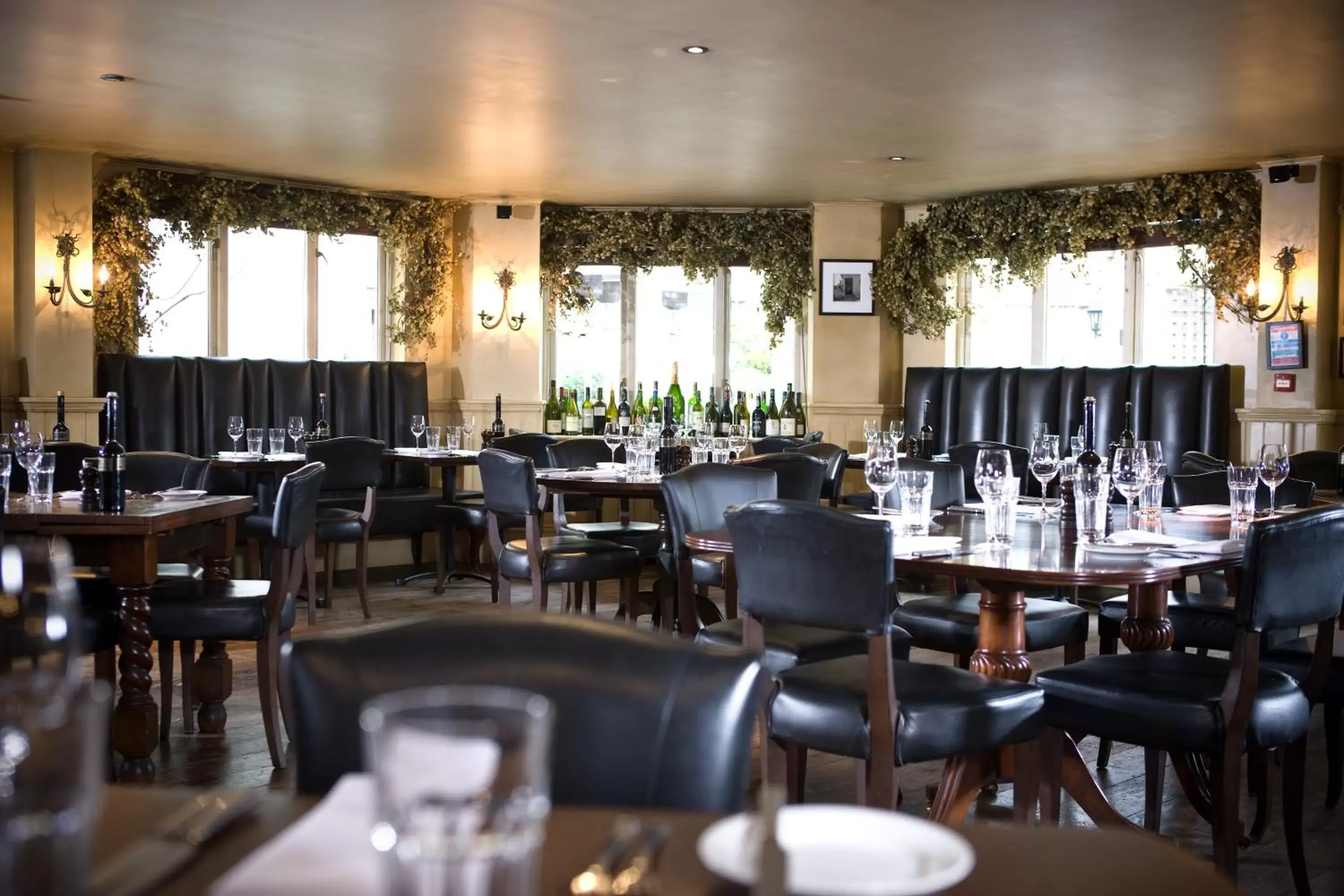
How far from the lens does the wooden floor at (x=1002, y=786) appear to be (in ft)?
11.4

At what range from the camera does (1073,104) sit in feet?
21.4

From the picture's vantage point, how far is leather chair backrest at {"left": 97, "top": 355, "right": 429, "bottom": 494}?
27.2 feet

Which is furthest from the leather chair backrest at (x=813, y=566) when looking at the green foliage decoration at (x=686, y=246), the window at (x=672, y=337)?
the window at (x=672, y=337)

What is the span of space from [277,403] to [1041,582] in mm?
6909

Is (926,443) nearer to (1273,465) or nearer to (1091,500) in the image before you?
(1273,465)

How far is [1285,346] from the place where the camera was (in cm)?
793

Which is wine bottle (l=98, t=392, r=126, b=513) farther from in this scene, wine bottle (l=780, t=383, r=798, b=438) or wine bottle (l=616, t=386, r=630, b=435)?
wine bottle (l=780, t=383, r=798, b=438)

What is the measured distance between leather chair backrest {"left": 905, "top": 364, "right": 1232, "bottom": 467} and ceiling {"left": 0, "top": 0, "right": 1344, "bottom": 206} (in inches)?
50.7

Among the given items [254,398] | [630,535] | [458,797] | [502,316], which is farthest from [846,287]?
[458,797]

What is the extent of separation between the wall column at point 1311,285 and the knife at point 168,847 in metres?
7.80

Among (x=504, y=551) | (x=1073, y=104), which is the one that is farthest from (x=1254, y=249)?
(x=504, y=551)

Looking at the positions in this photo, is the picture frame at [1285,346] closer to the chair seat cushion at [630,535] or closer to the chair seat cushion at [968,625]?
the chair seat cushion at [630,535]

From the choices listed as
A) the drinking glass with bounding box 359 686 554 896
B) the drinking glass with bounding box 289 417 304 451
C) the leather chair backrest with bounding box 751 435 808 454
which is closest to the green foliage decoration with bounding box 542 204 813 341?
the leather chair backrest with bounding box 751 435 808 454

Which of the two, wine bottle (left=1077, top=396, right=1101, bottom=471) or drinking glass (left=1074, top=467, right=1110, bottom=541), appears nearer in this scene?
drinking glass (left=1074, top=467, right=1110, bottom=541)
